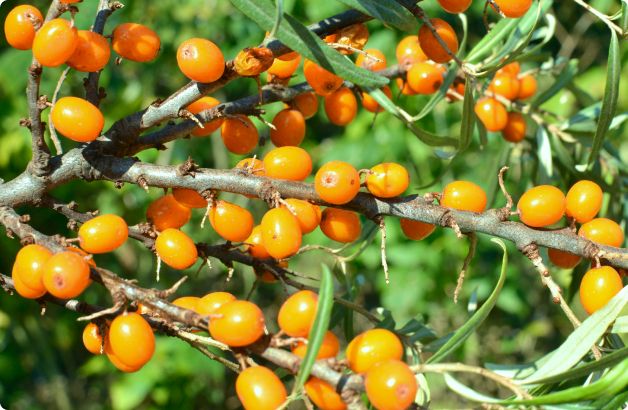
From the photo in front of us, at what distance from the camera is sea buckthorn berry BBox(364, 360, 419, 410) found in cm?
66

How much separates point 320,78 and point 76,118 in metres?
0.31

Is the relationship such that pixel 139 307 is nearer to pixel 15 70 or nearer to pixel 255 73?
pixel 255 73

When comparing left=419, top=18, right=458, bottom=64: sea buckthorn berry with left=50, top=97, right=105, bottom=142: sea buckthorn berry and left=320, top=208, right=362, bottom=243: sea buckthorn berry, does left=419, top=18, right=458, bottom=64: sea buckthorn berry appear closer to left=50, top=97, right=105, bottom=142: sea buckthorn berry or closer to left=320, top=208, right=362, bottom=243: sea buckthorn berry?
left=320, top=208, right=362, bottom=243: sea buckthorn berry

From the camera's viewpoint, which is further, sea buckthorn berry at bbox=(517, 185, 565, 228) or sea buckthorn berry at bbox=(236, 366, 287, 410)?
sea buckthorn berry at bbox=(517, 185, 565, 228)

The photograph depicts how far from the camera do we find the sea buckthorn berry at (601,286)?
0.82m

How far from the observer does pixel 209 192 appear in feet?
2.82

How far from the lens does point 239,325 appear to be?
2.29ft

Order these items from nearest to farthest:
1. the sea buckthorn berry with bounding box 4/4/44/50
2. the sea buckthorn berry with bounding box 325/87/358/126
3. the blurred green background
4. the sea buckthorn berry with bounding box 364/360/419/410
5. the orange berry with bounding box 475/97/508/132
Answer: the sea buckthorn berry with bounding box 364/360/419/410, the sea buckthorn berry with bounding box 4/4/44/50, the sea buckthorn berry with bounding box 325/87/358/126, the orange berry with bounding box 475/97/508/132, the blurred green background

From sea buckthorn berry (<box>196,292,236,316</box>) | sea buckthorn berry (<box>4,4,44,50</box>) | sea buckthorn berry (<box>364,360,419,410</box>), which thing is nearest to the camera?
sea buckthorn berry (<box>364,360,419,410</box>)

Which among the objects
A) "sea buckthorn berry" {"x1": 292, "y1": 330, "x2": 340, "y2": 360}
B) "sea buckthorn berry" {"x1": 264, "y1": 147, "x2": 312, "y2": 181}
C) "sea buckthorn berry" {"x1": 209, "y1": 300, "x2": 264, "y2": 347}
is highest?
"sea buckthorn berry" {"x1": 264, "y1": 147, "x2": 312, "y2": 181}

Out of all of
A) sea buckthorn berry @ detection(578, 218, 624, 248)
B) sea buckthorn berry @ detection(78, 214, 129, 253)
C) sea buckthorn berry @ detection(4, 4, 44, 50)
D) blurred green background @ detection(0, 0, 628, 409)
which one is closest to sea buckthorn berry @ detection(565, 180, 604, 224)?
sea buckthorn berry @ detection(578, 218, 624, 248)

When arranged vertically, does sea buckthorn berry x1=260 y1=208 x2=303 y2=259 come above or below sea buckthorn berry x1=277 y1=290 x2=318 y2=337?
above

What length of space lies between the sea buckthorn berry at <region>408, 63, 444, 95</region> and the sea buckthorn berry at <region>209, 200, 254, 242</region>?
1.52 feet

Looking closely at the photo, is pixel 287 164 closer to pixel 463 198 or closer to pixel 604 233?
pixel 463 198
